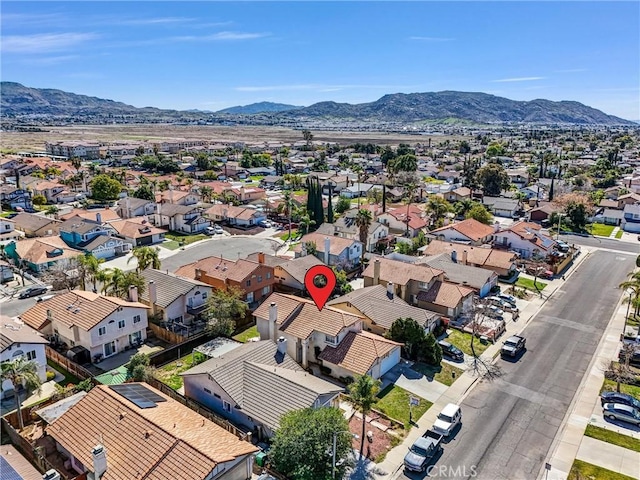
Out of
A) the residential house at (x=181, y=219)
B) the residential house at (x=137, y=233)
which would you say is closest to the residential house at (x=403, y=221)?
the residential house at (x=181, y=219)

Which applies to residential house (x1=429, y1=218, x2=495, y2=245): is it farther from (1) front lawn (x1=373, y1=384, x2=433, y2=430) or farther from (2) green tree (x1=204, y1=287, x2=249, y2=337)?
(1) front lawn (x1=373, y1=384, x2=433, y2=430)

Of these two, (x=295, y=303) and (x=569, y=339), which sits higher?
(x=295, y=303)

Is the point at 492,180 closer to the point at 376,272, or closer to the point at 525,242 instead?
the point at 525,242

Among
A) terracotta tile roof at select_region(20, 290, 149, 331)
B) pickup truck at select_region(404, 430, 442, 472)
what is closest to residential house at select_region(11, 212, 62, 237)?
terracotta tile roof at select_region(20, 290, 149, 331)

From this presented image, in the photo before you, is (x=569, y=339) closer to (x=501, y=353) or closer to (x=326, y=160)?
(x=501, y=353)

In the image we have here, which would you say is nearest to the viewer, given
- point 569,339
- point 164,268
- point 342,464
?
point 342,464

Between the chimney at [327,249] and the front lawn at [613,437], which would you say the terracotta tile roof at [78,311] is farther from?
the front lawn at [613,437]

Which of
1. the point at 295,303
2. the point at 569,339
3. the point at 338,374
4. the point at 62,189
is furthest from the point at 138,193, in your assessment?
the point at 569,339

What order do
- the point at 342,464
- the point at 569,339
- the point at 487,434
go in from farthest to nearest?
the point at 569,339, the point at 487,434, the point at 342,464
